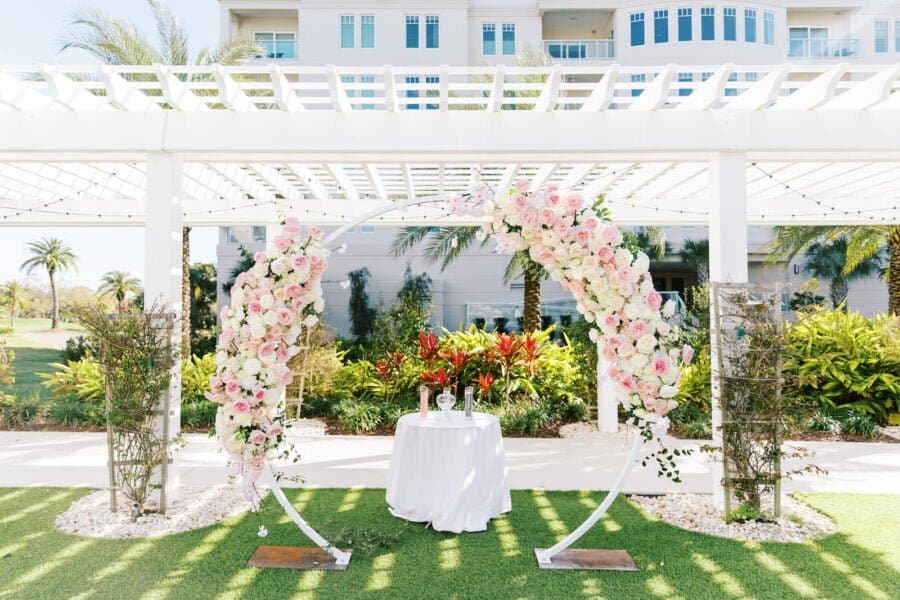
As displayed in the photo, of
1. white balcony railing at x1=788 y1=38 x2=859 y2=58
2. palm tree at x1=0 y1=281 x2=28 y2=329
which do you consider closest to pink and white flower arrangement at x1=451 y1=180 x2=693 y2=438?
white balcony railing at x1=788 y1=38 x2=859 y2=58

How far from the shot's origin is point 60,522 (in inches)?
178

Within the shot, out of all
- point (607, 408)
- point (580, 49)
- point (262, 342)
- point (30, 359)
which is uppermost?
point (580, 49)

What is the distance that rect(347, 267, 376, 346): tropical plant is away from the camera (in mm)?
16375

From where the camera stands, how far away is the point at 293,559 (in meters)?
3.88

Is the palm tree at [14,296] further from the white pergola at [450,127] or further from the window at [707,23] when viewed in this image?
the window at [707,23]

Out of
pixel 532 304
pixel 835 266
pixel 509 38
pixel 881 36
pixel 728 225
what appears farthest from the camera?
pixel 881 36

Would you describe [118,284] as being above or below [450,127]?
below

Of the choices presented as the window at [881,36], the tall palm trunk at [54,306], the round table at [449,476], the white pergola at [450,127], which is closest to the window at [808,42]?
the window at [881,36]

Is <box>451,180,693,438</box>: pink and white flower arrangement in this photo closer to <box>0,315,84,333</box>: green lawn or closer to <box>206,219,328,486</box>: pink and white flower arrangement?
<box>206,219,328,486</box>: pink and white flower arrangement

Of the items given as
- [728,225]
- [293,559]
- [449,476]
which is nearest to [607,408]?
[728,225]

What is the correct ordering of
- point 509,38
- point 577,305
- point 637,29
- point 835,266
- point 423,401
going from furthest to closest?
point 509,38 < point 835,266 < point 637,29 < point 423,401 < point 577,305

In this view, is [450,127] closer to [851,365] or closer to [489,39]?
[851,365]

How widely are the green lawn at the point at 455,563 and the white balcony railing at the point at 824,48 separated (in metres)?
18.7

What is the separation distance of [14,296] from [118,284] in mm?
4923
